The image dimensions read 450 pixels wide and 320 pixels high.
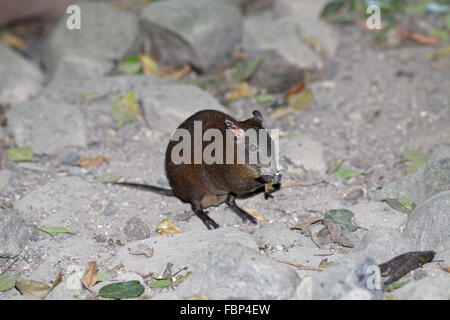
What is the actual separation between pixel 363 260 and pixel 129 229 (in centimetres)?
165

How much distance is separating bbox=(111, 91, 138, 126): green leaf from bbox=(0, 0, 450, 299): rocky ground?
56 mm

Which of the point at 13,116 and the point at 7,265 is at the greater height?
the point at 13,116

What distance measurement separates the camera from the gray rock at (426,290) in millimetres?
2910

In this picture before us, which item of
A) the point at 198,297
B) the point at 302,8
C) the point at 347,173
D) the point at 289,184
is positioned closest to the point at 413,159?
the point at 347,173

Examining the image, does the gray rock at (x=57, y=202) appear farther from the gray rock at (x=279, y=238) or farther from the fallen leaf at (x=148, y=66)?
the fallen leaf at (x=148, y=66)

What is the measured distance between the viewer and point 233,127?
355cm

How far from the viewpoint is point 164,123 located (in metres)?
4.93

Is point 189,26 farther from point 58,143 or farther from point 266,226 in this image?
point 266,226

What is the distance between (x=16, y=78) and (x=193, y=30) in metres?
1.96

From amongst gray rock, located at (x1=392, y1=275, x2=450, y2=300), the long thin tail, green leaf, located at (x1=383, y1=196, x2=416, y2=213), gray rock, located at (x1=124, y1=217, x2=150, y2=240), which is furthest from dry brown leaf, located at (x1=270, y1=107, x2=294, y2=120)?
gray rock, located at (x1=392, y1=275, x2=450, y2=300)

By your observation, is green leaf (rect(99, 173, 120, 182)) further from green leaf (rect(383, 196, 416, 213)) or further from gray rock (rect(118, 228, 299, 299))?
green leaf (rect(383, 196, 416, 213))

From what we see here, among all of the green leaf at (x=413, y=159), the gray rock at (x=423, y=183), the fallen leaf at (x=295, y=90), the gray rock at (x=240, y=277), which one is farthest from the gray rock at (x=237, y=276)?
the fallen leaf at (x=295, y=90)
